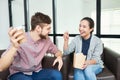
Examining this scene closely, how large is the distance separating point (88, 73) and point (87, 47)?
1.35 feet

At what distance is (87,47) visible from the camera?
2.33 m

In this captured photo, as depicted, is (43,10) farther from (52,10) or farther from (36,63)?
(36,63)

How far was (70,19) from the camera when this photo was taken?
11.1ft

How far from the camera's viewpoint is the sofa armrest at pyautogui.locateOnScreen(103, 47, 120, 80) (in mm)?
2072

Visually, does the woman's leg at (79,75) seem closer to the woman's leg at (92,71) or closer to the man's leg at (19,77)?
the woman's leg at (92,71)

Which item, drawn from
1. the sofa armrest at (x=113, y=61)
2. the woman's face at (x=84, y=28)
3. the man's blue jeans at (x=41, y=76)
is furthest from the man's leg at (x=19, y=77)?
the sofa armrest at (x=113, y=61)

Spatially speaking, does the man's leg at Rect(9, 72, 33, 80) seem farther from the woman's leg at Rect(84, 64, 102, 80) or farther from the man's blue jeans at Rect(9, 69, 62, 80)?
the woman's leg at Rect(84, 64, 102, 80)

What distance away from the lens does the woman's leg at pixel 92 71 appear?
2012mm

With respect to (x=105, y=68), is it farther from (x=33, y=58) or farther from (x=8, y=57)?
(x=8, y=57)

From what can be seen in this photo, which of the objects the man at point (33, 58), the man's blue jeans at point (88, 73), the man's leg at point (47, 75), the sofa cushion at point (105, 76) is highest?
the man at point (33, 58)

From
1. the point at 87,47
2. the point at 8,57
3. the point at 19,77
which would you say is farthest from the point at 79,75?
the point at 8,57

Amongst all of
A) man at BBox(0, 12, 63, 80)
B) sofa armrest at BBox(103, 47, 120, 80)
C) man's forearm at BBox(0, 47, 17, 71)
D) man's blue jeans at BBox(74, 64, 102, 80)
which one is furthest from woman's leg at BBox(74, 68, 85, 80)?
man's forearm at BBox(0, 47, 17, 71)

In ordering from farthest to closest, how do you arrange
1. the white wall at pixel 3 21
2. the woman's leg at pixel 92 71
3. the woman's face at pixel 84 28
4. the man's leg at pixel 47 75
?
the white wall at pixel 3 21 < the woman's face at pixel 84 28 < the woman's leg at pixel 92 71 < the man's leg at pixel 47 75

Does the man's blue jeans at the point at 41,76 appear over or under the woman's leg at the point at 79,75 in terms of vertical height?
over
